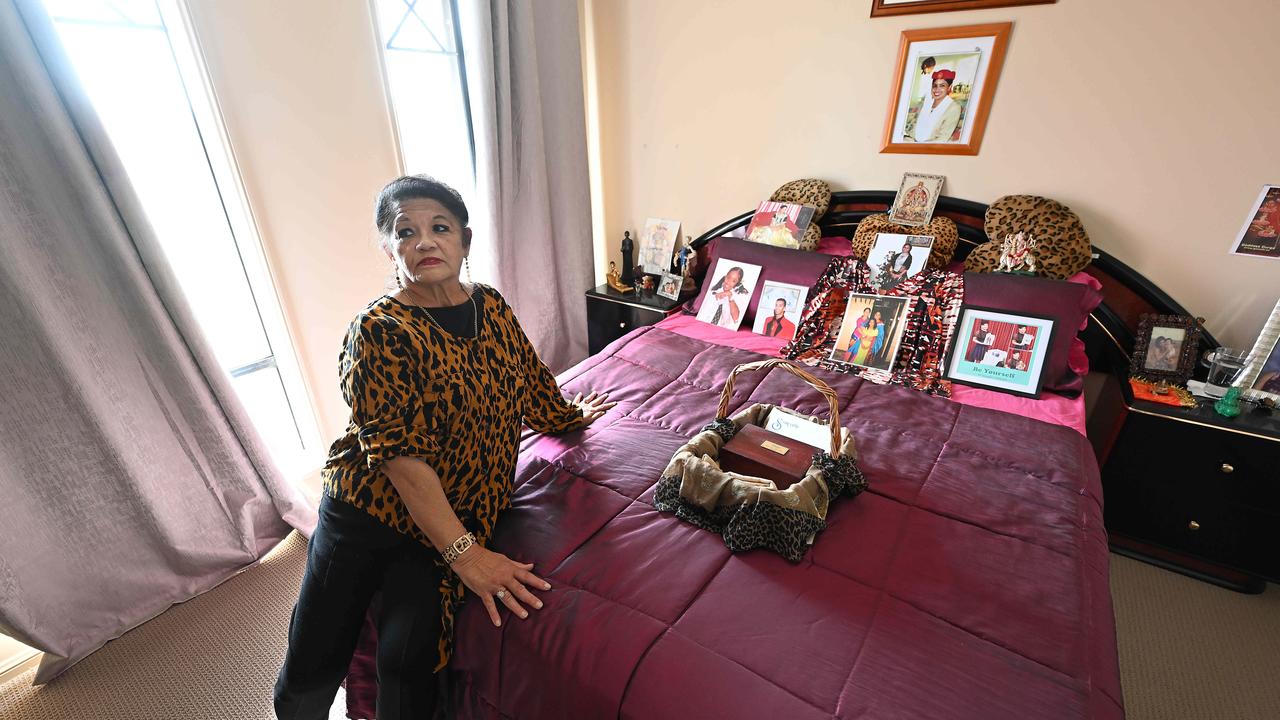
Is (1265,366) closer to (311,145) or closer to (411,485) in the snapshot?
(411,485)

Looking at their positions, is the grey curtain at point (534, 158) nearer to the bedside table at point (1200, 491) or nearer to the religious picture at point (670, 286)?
the religious picture at point (670, 286)

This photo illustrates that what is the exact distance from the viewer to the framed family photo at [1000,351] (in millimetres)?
1823

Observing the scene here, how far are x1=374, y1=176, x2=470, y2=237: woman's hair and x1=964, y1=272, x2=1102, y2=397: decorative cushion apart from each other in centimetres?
188

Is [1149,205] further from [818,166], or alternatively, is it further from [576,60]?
[576,60]

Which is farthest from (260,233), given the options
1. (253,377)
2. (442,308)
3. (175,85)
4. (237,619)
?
(237,619)

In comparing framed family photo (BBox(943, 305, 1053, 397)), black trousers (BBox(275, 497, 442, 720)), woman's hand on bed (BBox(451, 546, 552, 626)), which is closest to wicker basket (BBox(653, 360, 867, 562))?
woman's hand on bed (BBox(451, 546, 552, 626))

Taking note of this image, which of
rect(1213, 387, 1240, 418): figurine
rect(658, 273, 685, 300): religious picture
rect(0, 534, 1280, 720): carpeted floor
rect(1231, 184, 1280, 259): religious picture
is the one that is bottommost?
rect(0, 534, 1280, 720): carpeted floor

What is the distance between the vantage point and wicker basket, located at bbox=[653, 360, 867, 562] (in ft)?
3.64

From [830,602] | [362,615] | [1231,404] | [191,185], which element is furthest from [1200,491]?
[191,185]

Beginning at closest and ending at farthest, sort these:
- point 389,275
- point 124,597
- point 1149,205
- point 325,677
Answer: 1. point 325,677
2. point 124,597
3. point 1149,205
4. point 389,275

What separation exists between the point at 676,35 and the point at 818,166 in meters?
0.95

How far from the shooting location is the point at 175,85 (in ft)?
5.62

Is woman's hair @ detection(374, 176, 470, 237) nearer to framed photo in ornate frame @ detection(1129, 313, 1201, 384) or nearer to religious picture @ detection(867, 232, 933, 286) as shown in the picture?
religious picture @ detection(867, 232, 933, 286)

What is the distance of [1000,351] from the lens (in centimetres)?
187
